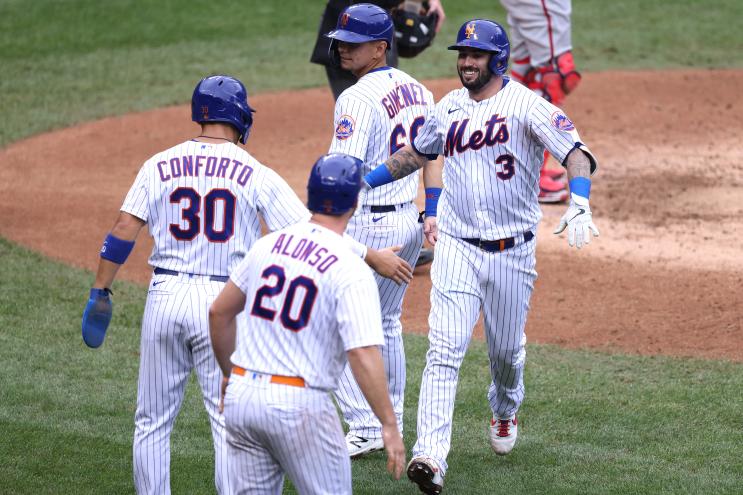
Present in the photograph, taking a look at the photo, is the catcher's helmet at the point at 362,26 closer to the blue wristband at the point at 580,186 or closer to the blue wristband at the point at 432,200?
the blue wristband at the point at 432,200

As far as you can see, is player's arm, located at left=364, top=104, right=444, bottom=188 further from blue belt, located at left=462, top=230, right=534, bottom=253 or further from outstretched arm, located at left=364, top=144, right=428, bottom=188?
blue belt, located at left=462, top=230, right=534, bottom=253

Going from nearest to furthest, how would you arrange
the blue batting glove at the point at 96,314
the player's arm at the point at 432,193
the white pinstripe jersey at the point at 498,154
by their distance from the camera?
1. the blue batting glove at the point at 96,314
2. the white pinstripe jersey at the point at 498,154
3. the player's arm at the point at 432,193

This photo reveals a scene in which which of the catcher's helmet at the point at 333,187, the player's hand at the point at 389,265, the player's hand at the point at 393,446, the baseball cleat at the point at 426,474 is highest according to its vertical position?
the catcher's helmet at the point at 333,187

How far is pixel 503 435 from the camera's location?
6.02m

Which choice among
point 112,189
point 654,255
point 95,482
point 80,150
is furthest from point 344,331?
point 80,150

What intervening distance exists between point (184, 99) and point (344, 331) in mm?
10527

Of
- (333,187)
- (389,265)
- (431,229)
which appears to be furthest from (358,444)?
(333,187)

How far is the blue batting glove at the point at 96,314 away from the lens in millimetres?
5074

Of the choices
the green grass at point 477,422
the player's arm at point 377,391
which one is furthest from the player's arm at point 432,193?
the player's arm at point 377,391

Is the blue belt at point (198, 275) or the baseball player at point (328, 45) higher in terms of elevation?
the baseball player at point (328, 45)

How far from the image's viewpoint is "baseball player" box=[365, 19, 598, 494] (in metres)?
5.55

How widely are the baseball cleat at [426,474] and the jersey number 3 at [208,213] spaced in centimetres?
136

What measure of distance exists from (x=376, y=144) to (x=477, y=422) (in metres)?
1.64

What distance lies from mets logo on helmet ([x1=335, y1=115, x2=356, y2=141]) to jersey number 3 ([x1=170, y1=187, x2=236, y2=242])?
1.37 meters
